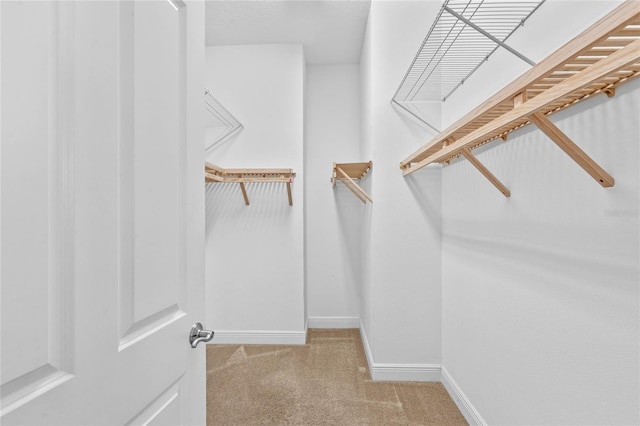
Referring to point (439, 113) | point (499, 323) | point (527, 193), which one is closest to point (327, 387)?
point (499, 323)

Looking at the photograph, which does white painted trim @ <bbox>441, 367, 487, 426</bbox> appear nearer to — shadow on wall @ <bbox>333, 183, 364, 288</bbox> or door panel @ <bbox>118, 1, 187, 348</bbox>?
shadow on wall @ <bbox>333, 183, 364, 288</bbox>

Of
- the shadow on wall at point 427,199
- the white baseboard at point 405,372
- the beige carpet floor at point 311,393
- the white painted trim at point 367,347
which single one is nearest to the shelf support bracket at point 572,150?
the shadow on wall at point 427,199

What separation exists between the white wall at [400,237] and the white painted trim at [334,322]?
3.10 feet

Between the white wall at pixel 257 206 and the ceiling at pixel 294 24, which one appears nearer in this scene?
the ceiling at pixel 294 24

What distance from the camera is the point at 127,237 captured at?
2.00 feet

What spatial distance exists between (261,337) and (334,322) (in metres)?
0.74

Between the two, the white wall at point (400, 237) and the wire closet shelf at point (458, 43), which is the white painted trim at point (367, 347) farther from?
the wire closet shelf at point (458, 43)

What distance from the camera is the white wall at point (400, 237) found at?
204 centimetres

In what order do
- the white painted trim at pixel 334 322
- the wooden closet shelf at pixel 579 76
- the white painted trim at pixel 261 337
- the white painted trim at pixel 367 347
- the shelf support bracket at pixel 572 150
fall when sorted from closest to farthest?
the wooden closet shelf at pixel 579 76 < the shelf support bracket at pixel 572 150 < the white painted trim at pixel 367 347 < the white painted trim at pixel 261 337 < the white painted trim at pixel 334 322

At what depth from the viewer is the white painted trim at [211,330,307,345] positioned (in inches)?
106

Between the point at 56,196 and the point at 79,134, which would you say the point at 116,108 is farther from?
the point at 56,196

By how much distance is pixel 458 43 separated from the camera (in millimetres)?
1420

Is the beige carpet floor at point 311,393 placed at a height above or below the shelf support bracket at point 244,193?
below

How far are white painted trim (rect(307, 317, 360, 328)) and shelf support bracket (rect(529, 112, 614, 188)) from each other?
99.3 inches
